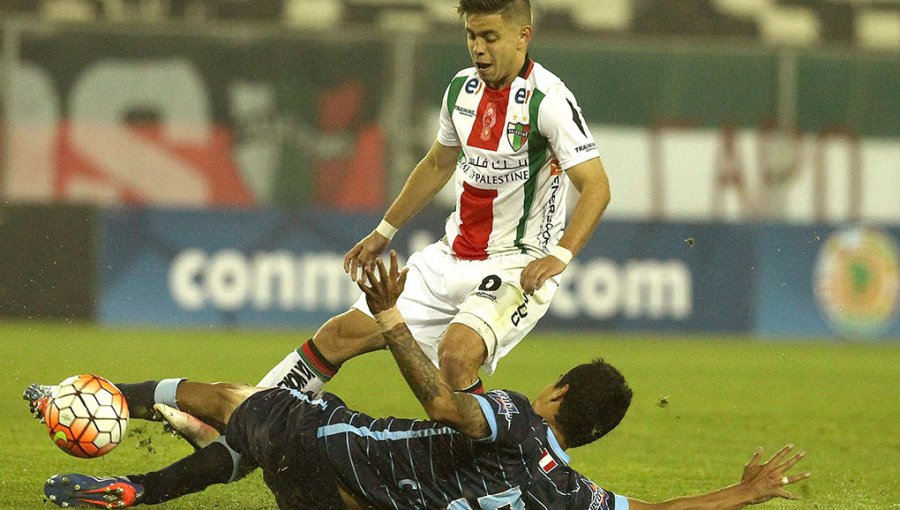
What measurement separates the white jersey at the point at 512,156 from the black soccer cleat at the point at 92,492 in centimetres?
182

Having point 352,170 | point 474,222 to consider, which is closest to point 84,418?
point 474,222

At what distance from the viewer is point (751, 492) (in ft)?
17.2

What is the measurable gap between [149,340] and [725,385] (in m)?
5.12

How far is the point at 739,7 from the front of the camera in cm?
2091

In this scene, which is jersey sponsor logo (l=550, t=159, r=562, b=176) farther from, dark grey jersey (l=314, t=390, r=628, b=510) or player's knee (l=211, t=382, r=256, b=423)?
player's knee (l=211, t=382, r=256, b=423)

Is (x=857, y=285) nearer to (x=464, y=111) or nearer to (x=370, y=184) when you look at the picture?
(x=370, y=184)

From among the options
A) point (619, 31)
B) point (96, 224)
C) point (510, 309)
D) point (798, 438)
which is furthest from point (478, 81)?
point (619, 31)

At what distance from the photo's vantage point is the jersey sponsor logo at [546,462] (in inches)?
200

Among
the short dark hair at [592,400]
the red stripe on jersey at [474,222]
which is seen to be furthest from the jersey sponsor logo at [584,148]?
the short dark hair at [592,400]

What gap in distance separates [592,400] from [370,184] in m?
10.7

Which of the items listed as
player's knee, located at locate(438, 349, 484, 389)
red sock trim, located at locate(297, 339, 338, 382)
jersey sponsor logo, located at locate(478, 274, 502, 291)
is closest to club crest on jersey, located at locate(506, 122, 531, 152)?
jersey sponsor logo, located at locate(478, 274, 502, 291)

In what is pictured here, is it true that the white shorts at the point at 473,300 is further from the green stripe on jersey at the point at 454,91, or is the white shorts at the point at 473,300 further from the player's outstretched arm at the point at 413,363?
the player's outstretched arm at the point at 413,363

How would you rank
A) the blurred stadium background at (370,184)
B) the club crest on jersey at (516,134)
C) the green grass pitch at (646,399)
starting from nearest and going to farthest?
1. the club crest on jersey at (516,134)
2. the green grass pitch at (646,399)
3. the blurred stadium background at (370,184)

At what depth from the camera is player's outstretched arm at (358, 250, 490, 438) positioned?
4504 mm
